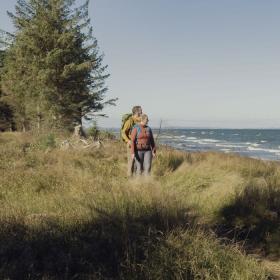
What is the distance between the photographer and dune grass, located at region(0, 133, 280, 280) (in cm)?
378

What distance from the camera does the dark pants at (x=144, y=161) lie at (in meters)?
8.55

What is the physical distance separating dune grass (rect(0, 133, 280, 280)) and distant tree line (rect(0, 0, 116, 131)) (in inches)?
701

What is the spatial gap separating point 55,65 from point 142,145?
61.2 feet

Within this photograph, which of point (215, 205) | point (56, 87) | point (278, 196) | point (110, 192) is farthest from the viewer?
point (56, 87)

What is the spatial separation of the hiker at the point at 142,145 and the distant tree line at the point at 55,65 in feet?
56.8

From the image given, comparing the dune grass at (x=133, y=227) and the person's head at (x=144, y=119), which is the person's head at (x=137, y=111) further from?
the dune grass at (x=133, y=227)

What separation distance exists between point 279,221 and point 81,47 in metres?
23.8

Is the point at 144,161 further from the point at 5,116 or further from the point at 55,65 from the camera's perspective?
the point at 5,116

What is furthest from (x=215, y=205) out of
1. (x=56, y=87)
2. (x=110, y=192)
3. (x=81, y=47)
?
(x=81, y=47)

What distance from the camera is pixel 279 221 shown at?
588cm

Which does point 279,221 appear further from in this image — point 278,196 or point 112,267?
point 112,267

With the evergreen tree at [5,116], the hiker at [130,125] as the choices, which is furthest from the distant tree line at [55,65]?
the hiker at [130,125]

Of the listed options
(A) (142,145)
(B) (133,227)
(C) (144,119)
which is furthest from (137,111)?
(B) (133,227)

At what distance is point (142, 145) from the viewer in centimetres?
845
